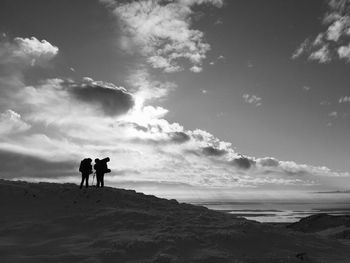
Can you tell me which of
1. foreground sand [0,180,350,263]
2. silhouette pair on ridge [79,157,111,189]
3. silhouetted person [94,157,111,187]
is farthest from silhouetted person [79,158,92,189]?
foreground sand [0,180,350,263]

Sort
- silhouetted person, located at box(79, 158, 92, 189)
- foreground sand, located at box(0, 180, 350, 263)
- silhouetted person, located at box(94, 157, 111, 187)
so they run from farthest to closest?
silhouetted person, located at box(94, 157, 111, 187) < silhouetted person, located at box(79, 158, 92, 189) < foreground sand, located at box(0, 180, 350, 263)

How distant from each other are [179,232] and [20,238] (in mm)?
6584

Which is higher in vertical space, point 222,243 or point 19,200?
point 19,200

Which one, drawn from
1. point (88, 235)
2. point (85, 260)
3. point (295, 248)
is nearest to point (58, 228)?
point (88, 235)

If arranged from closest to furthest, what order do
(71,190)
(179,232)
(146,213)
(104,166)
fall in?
(179,232) < (146,213) < (71,190) < (104,166)

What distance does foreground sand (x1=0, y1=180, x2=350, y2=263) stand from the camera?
1354 centimetres

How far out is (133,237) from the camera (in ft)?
50.5

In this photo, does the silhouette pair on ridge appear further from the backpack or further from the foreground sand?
the foreground sand

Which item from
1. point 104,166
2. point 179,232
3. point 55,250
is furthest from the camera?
point 104,166

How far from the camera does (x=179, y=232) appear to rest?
1630 centimetres

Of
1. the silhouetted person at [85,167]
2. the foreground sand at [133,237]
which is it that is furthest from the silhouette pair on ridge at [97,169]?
the foreground sand at [133,237]

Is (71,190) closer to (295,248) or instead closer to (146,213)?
(146,213)

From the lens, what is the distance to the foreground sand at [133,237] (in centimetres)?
1354

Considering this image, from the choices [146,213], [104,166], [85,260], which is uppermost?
[104,166]
